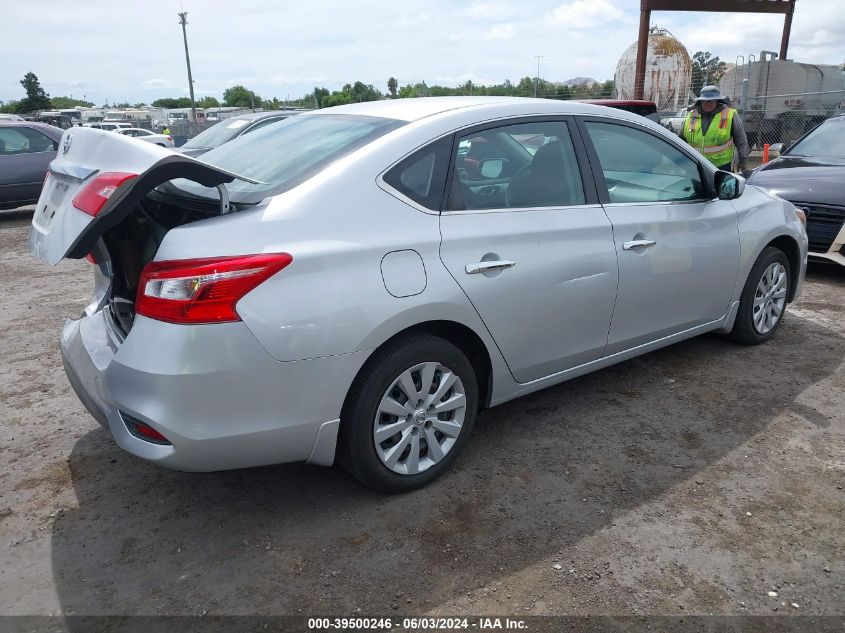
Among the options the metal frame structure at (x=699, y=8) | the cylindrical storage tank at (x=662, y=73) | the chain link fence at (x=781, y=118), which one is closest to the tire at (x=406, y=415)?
the metal frame structure at (x=699, y=8)

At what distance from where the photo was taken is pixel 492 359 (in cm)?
308

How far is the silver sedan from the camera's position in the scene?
93.0 inches

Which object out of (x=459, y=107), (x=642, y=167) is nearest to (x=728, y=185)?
(x=642, y=167)

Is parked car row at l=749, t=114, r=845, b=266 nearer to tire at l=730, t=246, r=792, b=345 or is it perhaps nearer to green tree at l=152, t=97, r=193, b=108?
tire at l=730, t=246, r=792, b=345

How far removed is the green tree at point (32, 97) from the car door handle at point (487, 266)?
7640 cm

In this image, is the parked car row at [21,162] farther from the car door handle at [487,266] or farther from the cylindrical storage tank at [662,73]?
the cylindrical storage tank at [662,73]

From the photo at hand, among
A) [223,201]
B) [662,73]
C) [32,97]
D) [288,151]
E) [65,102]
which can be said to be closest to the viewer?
[223,201]

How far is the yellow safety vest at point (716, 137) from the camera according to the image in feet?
22.8

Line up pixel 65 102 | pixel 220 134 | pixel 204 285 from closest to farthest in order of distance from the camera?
pixel 204 285 < pixel 220 134 < pixel 65 102

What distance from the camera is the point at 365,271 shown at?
2.56m

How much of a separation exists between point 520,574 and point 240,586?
3.32ft

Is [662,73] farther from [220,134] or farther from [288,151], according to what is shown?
[288,151]

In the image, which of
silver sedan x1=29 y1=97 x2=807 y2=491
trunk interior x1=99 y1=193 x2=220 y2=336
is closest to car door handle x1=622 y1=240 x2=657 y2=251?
silver sedan x1=29 y1=97 x2=807 y2=491

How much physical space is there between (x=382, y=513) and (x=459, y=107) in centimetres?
186
